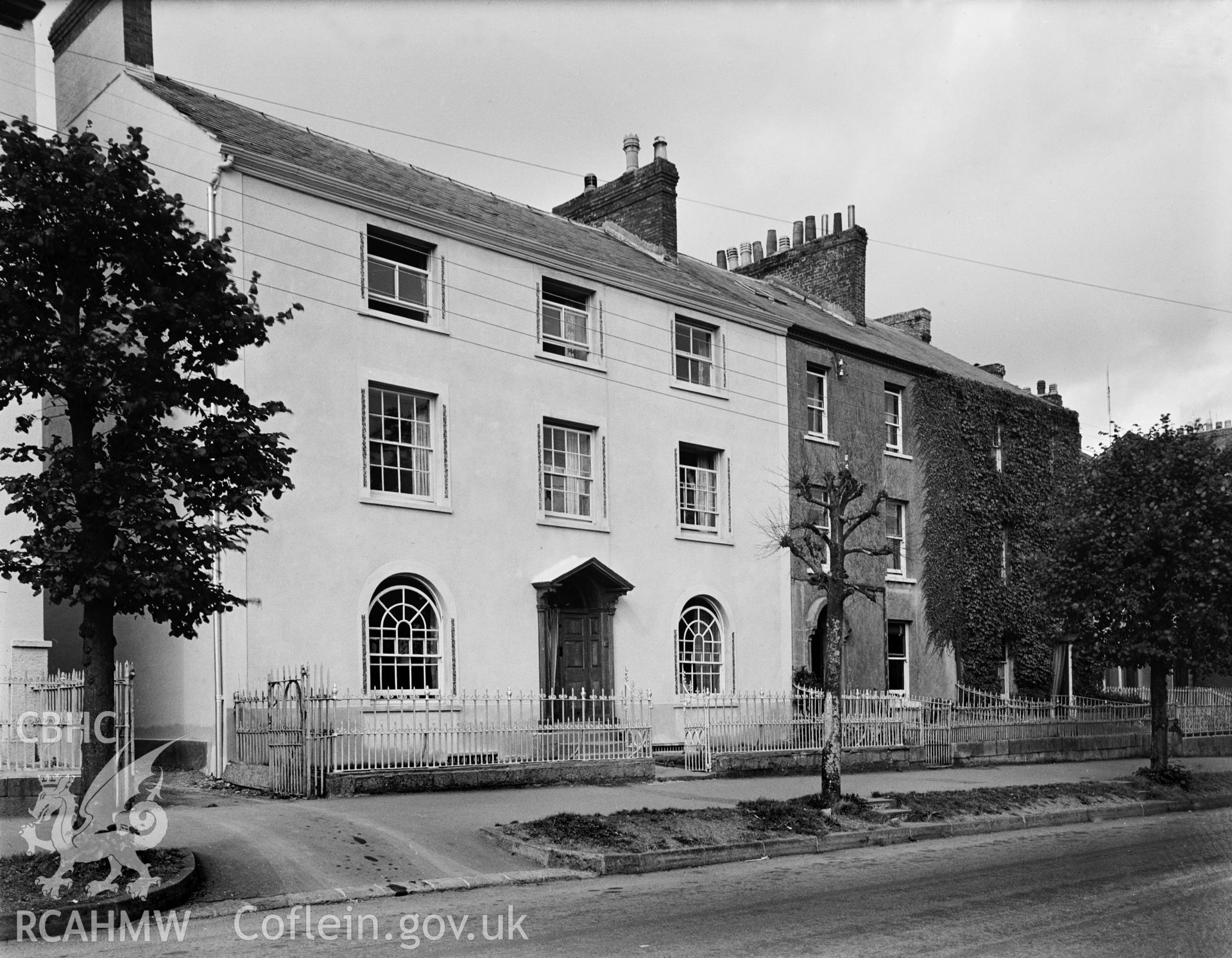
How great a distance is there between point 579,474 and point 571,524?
105cm

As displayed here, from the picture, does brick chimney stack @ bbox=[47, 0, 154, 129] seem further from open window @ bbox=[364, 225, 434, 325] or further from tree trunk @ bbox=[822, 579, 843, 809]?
tree trunk @ bbox=[822, 579, 843, 809]

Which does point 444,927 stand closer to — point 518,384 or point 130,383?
point 130,383

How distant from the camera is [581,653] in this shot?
21938mm

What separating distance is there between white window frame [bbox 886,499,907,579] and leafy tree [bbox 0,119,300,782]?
19981 millimetres

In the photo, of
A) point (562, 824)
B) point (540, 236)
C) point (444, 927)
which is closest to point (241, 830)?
point (562, 824)

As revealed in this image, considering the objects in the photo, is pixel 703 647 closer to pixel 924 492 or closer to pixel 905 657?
pixel 905 657

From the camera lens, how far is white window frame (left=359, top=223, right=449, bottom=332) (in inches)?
768

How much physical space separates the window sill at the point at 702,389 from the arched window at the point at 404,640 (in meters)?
7.18

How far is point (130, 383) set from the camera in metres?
9.98

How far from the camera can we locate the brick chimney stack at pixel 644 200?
28234 mm

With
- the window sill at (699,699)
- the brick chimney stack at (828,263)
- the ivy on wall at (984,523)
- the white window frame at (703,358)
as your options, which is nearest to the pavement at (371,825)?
the window sill at (699,699)

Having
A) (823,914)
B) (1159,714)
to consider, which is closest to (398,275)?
(823,914)

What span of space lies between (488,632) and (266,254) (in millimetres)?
6944

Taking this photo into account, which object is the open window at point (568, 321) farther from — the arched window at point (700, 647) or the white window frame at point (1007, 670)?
the white window frame at point (1007, 670)
